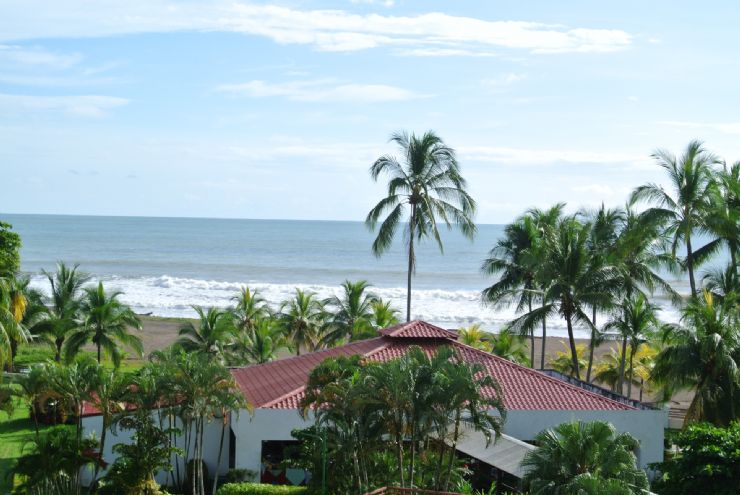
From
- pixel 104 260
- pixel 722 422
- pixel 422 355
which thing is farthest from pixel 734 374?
pixel 104 260

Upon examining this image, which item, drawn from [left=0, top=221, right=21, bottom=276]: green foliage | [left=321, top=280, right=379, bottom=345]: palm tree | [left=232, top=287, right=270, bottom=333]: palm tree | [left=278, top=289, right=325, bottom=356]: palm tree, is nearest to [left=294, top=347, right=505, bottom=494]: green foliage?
[left=321, top=280, right=379, bottom=345]: palm tree

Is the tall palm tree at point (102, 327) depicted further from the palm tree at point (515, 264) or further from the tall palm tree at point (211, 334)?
the palm tree at point (515, 264)

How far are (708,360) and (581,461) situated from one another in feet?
37.5

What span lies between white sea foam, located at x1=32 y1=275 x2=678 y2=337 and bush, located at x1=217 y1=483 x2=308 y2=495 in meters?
44.3

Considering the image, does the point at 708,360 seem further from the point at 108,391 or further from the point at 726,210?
the point at 108,391

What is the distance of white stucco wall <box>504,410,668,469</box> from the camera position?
2439 centimetres

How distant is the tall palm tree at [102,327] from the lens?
34.7m

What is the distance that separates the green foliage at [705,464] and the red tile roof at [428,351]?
6131 millimetres

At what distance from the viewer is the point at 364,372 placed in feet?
64.3

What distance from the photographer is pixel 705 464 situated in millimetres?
17766

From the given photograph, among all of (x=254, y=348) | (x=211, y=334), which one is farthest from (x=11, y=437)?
(x=254, y=348)

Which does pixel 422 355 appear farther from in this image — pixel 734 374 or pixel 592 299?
pixel 592 299

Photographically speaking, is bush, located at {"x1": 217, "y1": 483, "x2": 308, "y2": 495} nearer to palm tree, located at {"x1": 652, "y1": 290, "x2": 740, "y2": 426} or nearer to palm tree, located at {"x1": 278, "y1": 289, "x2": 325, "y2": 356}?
palm tree, located at {"x1": 652, "y1": 290, "x2": 740, "y2": 426}

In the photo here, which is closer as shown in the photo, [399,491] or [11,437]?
[399,491]
